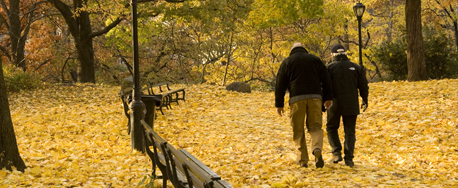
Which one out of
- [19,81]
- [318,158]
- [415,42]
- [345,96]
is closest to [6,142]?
[318,158]

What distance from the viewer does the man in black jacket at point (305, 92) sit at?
6133 mm

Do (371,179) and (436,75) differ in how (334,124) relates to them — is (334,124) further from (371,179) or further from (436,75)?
(436,75)

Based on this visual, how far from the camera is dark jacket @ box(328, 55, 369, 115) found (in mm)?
6352

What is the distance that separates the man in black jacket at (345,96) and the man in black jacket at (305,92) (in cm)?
24

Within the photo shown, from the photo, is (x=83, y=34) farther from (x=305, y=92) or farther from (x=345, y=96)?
(x=345, y=96)

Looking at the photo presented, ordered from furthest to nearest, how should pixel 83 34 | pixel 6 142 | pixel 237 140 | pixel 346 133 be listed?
pixel 83 34, pixel 237 140, pixel 346 133, pixel 6 142

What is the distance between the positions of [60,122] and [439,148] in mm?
8668

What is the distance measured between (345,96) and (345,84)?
18 centimetres

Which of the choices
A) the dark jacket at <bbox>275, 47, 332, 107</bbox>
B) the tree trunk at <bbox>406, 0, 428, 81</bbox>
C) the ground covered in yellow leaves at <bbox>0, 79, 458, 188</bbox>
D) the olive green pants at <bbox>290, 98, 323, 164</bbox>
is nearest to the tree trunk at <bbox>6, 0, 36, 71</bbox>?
the ground covered in yellow leaves at <bbox>0, 79, 458, 188</bbox>

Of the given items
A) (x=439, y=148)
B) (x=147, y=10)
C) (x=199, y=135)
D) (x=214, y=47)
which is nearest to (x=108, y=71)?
(x=214, y=47)

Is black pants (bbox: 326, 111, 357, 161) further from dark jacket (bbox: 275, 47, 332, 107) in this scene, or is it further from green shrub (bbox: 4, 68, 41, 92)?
green shrub (bbox: 4, 68, 41, 92)

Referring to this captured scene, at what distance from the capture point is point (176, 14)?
18.1m

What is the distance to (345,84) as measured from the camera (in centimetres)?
641

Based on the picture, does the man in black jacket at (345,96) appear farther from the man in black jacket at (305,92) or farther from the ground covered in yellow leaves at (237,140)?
the ground covered in yellow leaves at (237,140)
